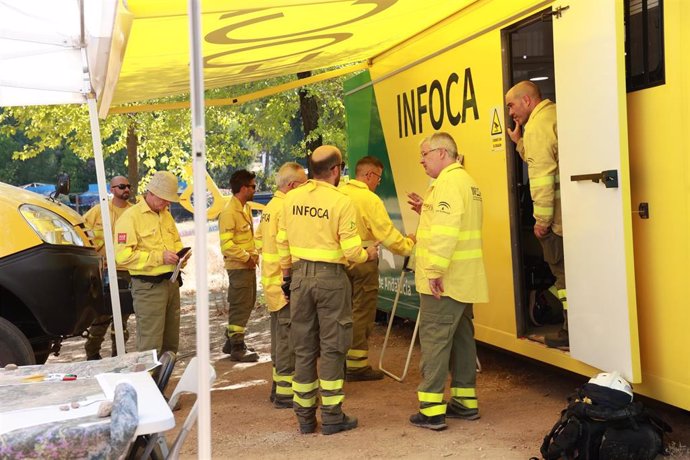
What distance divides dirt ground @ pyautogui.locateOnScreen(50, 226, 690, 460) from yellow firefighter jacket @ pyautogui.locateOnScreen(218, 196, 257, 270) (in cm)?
104

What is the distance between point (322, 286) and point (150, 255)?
5.40 ft

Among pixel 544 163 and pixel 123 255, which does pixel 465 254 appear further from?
pixel 123 255

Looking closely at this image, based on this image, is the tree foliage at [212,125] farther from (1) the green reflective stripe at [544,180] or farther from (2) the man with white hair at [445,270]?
(1) the green reflective stripe at [544,180]

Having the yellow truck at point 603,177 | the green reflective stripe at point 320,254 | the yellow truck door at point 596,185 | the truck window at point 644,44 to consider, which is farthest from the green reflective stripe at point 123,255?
the truck window at point 644,44

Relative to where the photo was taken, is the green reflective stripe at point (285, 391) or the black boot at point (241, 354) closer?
the green reflective stripe at point (285, 391)

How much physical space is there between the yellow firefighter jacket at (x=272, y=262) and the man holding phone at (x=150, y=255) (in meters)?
0.71

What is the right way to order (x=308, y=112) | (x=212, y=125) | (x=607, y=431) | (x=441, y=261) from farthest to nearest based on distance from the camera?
(x=212, y=125), (x=308, y=112), (x=441, y=261), (x=607, y=431)

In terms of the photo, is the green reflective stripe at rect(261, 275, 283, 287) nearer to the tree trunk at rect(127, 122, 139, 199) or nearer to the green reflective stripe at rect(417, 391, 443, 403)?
the green reflective stripe at rect(417, 391, 443, 403)

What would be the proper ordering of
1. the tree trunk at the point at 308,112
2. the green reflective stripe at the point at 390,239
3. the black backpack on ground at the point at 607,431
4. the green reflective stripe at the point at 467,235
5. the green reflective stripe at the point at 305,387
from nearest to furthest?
the black backpack on ground at the point at 607,431
the green reflective stripe at the point at 467,235
the green reflective stripe at the point at 305,387
the green reflective stripe at the point at 390,239
the tree trunk at the point at 308,112

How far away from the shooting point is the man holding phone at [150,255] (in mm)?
6203

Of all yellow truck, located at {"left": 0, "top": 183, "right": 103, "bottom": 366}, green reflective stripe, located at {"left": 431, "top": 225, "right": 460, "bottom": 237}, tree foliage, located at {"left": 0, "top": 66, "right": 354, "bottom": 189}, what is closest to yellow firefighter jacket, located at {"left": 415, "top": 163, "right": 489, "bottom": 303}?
green reflective stripe, located at {"left": 431, "top": 225, "right": 460, "bottom": 237}

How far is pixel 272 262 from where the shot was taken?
606 cm

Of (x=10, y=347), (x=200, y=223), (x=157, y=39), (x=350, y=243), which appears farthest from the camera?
(x=10, y=347)

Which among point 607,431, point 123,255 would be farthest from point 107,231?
point 607,431
